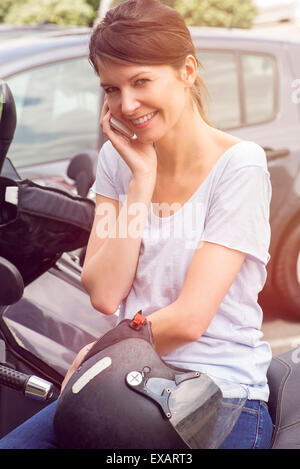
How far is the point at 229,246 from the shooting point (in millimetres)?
1474

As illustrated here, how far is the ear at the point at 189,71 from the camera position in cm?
158

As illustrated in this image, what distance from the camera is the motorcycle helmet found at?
120cm

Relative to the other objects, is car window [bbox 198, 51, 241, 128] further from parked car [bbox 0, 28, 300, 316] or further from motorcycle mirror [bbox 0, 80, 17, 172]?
motorcycle mirror [bbox 0, 80, 17, 172]

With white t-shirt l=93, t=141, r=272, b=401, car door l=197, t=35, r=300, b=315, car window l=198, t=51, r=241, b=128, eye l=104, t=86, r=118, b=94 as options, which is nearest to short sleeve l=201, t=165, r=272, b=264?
white t-shirt l=93, t=141, r=272, b=401

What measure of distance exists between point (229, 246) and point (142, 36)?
19.3 inches

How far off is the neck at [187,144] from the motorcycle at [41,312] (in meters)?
0.42

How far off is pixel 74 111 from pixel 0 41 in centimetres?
58

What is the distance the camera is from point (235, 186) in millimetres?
1501

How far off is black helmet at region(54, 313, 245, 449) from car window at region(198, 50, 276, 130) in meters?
3.01

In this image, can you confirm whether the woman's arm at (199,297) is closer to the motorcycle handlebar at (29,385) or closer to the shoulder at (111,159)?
the motorcycle handlebar at (29,385)

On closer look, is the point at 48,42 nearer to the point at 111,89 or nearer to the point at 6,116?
the point at 6,116

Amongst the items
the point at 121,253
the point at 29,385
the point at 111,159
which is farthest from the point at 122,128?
the point at 29,385

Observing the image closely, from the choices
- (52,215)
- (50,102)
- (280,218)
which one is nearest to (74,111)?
(50,102)
